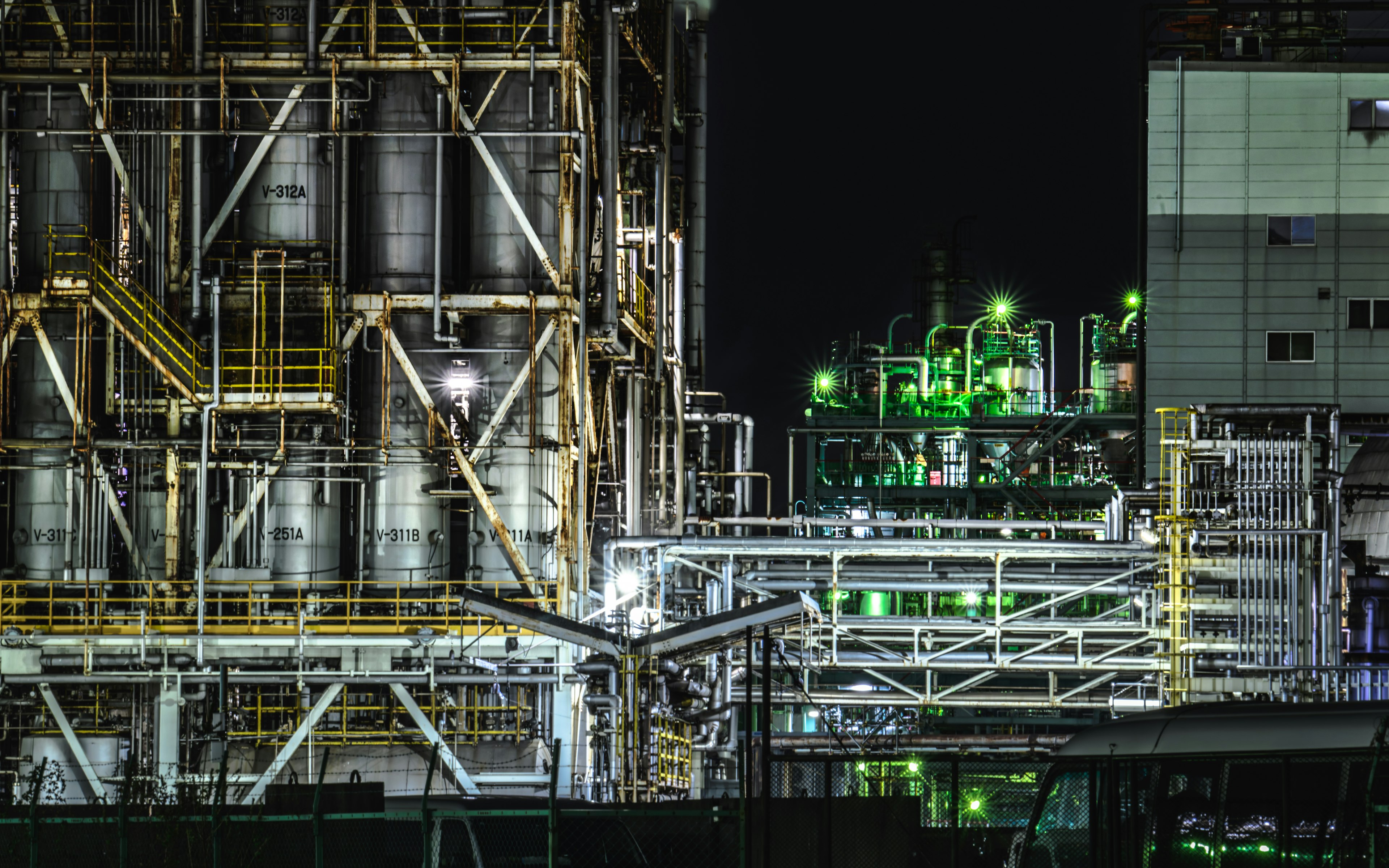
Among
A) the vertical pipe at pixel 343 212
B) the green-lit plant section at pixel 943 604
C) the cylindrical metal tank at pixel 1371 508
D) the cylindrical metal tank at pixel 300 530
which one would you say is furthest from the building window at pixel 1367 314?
the cylindrical metal tank at pixel 300 530

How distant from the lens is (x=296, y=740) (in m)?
27.4

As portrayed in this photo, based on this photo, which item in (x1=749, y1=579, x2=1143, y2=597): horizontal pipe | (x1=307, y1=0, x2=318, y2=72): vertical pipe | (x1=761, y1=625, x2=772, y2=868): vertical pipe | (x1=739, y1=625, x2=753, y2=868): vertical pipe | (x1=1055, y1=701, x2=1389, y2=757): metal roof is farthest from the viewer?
(x1=307, y1=0, x2=318, y2=72): vertical pipe

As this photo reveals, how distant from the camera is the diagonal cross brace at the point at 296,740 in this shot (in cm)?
2709

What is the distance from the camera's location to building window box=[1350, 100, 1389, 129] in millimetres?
35406

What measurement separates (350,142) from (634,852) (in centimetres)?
1717

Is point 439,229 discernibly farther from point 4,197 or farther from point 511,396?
point 4,197

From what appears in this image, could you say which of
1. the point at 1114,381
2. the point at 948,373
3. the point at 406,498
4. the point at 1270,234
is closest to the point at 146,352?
the point at 406,498

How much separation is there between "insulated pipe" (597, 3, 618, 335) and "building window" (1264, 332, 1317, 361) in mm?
13792

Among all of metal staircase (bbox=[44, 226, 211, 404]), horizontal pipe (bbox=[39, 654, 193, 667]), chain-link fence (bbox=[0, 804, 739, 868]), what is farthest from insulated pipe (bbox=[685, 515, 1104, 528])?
horizontal pipe (bbox=[39, 654, 193, 667])

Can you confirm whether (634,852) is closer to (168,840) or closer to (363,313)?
(168,840)

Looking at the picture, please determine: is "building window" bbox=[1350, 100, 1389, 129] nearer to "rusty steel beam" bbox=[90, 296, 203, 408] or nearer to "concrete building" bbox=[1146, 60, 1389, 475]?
"concrete building" bbox=[1146, 60, 1389, 475]

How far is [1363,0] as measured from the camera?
3694cm

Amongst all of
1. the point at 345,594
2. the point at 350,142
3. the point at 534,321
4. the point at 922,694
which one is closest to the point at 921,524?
the point at 922,694

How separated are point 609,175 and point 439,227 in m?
3.12
